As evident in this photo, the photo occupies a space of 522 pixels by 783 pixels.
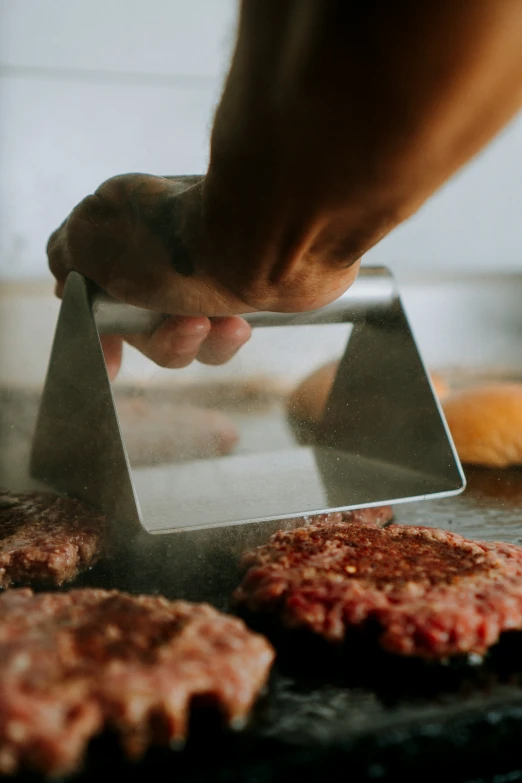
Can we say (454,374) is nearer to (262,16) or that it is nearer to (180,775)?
(262,16)

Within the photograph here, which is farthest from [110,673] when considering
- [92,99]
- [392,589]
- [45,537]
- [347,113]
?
[92,99]

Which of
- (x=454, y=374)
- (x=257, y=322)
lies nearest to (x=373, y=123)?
(x=257, y=322)

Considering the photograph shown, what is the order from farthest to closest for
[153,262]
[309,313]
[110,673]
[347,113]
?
[309,313] < [153,262] < [347,113] < [110,673]

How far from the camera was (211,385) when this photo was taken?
1390 millimetres

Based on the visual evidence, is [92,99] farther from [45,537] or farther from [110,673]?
[110,673]

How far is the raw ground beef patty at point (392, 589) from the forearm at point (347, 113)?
42 cm

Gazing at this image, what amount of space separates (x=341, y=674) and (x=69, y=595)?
0.98 feet

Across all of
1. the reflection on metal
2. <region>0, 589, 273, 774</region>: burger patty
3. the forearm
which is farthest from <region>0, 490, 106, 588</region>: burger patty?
the forearm

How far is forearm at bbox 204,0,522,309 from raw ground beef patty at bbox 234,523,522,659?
16.4 inches

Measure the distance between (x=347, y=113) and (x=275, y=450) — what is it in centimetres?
69

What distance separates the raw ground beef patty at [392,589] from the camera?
2.80ft

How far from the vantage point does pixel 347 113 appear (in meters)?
0.90

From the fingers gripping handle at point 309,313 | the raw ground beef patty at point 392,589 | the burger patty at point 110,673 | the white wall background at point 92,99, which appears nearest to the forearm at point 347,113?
the white wall background at point 92,99

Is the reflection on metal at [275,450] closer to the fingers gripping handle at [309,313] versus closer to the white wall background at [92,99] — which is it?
the fingers gripping handle at [309,313]
